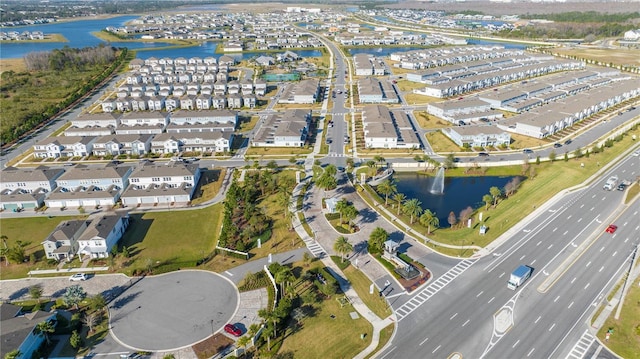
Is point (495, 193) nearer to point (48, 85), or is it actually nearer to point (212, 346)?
point (212, 346)

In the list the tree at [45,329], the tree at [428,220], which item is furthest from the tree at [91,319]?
the tree at [428,220]

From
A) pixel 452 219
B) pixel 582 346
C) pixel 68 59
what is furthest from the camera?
pixel 68 59

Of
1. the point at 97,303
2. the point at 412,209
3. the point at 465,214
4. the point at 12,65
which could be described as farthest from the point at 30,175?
the point at 12,65

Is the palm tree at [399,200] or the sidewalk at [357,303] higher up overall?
the palm tree at [399,200]

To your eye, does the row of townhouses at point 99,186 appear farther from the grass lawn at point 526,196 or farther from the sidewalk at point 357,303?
the grass lawn at point 526,196

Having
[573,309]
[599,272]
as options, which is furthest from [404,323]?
[599,272]

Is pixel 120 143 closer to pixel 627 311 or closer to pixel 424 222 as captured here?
pixel 424 222

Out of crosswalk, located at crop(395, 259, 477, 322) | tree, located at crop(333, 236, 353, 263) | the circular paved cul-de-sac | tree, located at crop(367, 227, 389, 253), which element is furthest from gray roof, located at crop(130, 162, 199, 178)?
crosswalk, located at crop(395, 259, 477, 322)
